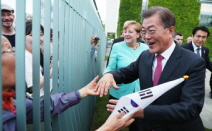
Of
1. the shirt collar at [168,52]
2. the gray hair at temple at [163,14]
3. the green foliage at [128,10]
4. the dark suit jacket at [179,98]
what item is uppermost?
the green foliage at [128,10]

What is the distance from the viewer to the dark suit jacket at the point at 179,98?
5.69 feet

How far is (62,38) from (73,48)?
19.3 inches

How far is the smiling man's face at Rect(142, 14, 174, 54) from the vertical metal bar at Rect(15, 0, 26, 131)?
114 cm

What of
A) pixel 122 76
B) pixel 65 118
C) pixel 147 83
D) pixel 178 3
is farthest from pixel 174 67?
pixel 178 3

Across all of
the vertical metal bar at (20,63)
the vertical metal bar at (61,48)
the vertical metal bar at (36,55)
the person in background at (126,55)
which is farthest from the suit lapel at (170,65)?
the person in background at (126,55)

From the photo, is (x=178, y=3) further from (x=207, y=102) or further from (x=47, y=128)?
(x=47, y=128)

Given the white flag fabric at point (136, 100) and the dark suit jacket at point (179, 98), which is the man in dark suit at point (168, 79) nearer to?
the dark suit jacket at point (179, 98)

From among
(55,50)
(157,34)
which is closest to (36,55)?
(55,50)

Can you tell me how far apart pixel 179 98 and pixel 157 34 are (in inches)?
22.3

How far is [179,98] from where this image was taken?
1.88 metres

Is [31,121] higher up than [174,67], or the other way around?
[174,67]

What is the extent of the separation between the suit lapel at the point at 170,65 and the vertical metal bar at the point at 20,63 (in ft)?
3.78

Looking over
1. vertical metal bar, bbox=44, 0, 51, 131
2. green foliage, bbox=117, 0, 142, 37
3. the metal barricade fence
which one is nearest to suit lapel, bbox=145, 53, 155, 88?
the metal barricade fence

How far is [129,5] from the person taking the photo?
2755 cm
